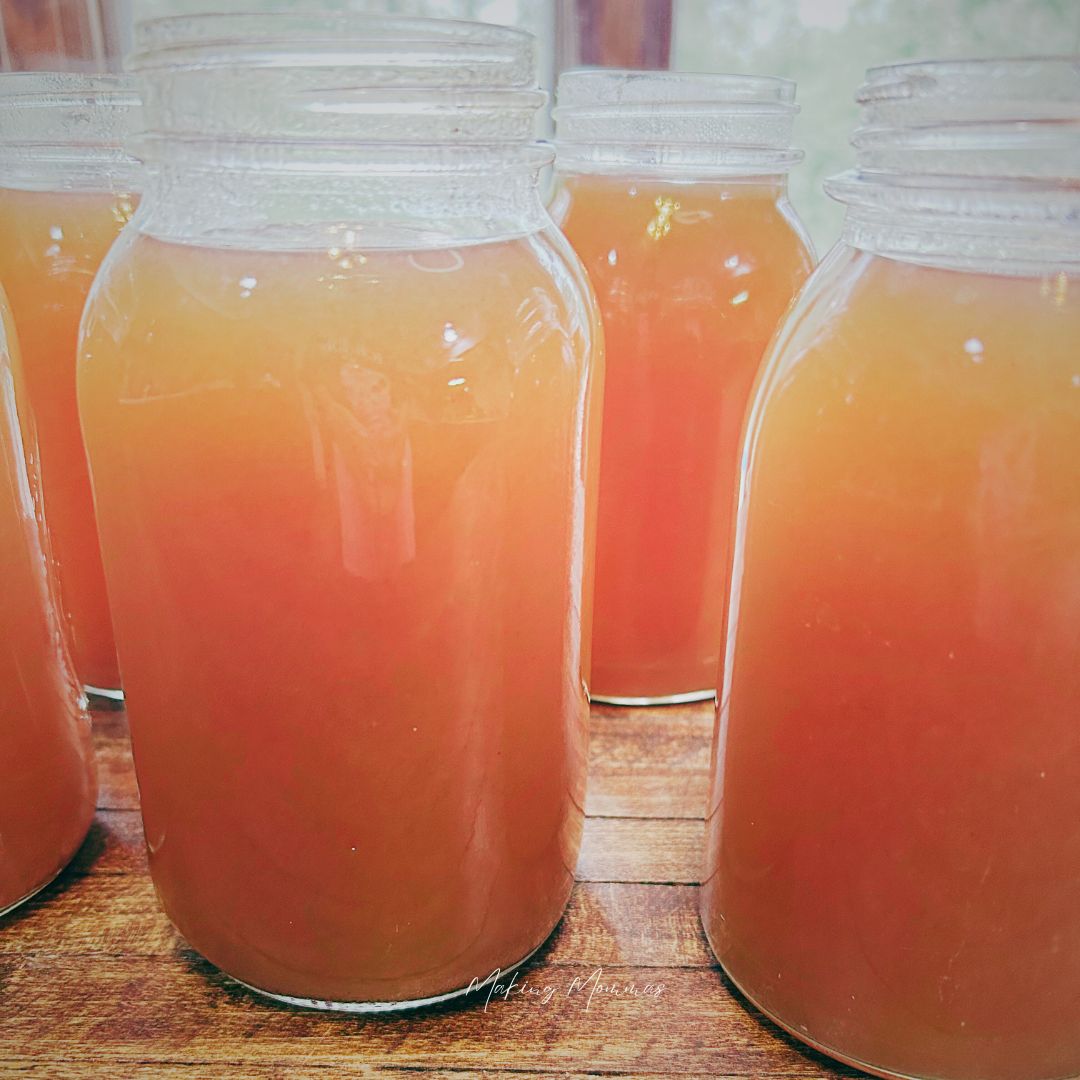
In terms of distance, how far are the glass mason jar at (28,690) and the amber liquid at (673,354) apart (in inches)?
11.8

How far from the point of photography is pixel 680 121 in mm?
573

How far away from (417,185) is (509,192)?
0.05 meters

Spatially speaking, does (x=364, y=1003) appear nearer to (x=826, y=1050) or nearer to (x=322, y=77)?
(x=826, y=1050)

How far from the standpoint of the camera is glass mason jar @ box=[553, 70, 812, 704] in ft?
1.89

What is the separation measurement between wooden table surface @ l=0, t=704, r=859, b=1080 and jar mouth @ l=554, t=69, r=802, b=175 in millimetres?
370

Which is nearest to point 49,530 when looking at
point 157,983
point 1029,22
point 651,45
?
point 157,983

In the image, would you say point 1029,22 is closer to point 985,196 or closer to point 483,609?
point 985,196

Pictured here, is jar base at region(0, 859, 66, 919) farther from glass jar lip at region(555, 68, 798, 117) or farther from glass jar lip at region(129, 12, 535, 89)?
glass jar lip at region(555, 68, 798, 117)

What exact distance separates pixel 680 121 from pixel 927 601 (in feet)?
1.07

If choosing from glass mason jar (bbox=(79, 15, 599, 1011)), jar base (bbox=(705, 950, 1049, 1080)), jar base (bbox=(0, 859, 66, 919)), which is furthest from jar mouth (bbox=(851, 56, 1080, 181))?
jar base (bbox=(0, 859, 66, 919))

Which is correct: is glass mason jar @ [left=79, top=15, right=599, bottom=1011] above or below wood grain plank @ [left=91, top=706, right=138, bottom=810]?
above

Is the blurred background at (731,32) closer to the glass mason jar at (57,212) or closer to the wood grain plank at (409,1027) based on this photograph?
the glass mason jar at (57,212)

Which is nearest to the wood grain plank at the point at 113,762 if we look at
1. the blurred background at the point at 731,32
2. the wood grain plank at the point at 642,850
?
the wood grain plank at the point at 642,850

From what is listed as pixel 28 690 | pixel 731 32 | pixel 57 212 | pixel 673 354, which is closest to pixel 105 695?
pixel 28 690
